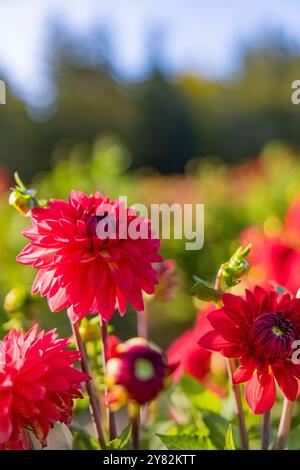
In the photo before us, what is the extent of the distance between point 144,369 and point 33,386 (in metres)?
0.10

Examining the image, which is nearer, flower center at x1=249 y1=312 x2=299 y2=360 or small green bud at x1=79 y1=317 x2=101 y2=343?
flower center at x1=249 y1=312 x2=299 y2=360

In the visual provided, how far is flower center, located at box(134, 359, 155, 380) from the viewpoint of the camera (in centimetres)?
59

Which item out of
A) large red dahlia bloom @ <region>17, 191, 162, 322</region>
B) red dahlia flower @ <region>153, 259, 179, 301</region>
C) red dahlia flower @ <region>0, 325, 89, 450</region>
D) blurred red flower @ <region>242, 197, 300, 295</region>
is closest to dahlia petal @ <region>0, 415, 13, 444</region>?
red dahlia flower @ <region>0, 325, 89, 450</region>

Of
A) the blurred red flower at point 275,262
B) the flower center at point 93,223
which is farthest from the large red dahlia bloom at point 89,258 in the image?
the blurred red flower at point 275,262

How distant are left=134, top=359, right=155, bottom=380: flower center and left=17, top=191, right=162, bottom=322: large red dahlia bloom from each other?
1.9 inches

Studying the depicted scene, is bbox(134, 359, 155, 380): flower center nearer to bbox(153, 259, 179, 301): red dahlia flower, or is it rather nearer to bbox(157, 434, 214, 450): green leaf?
bbox(157, 434, 214, 450): green leaf

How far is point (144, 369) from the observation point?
1.96ft

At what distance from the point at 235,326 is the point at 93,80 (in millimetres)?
15142

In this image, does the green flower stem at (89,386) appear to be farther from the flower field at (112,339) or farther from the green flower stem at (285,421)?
the green flower stem at (285,421)

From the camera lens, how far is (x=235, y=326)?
616mm

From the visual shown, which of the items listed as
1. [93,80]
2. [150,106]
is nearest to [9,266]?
[150,106]

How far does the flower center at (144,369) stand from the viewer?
590 mm

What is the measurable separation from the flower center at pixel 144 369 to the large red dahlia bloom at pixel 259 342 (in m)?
0.06
